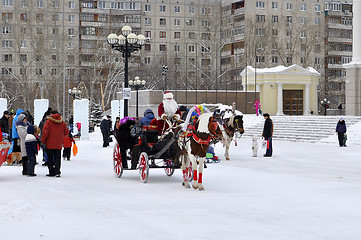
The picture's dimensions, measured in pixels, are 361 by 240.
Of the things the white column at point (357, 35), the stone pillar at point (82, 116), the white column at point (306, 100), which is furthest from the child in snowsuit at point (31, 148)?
the white column at point (306, 100)

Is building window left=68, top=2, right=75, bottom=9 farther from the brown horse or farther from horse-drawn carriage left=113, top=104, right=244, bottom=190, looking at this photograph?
the brown horse

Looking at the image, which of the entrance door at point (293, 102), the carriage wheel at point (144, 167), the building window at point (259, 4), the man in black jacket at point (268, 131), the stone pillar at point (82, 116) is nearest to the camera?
the carriage wheel at point (144, 167)

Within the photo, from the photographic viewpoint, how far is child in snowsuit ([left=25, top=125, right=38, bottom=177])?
15.9 metres

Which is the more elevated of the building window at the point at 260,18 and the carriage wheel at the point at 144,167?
the building window at the point at 260,18

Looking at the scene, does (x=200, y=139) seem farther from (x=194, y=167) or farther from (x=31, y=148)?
(x=31, y=148)

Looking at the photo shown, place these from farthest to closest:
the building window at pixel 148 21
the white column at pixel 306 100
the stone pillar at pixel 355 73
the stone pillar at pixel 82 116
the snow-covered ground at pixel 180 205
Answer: the building window at pixel 148 21, the white column at pixel 306 100, the stone pillar at pixel 355 73, the stone pillar at pixel 82 116, the snow-covered ground at pixel 180 205

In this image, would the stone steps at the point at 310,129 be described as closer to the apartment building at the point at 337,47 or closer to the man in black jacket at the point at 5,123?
the man in black jacket at the point at 5,123

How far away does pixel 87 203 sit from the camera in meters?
11.0

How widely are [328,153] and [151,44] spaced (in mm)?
74954

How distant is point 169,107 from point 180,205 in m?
4.01

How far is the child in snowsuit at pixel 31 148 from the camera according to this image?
15875mm

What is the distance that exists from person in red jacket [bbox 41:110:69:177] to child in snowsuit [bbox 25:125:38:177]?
1.54 feet

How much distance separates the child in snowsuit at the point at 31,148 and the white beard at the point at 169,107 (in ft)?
11.9

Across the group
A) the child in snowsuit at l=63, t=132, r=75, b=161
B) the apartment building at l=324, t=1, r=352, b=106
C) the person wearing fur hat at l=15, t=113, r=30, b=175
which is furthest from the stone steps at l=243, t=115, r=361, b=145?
the apartment building at l=324, t=1, r=352, b=106
